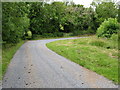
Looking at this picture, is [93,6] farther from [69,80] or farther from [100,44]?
[69,80]

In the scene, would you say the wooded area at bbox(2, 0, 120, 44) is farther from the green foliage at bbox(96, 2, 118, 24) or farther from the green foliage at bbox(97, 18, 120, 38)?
the green foliage at bbox(97, 18, 120, 38)

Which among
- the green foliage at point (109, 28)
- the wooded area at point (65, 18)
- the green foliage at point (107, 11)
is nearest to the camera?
the green foliage at point (109, 28)

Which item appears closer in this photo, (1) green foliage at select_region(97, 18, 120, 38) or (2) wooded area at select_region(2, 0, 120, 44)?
(1) green foliage at select_region(97, 18, 120, 38)

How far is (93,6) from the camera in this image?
139 ft

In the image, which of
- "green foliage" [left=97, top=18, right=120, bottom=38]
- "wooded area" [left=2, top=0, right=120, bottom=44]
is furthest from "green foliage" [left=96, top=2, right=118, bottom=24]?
"green foliage" [left=97, top=18, right=120, bottom=38]

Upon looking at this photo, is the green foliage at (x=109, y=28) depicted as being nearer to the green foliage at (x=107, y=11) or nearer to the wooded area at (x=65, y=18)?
the wooded area at (x=65, y=18)

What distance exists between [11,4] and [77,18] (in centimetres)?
2934

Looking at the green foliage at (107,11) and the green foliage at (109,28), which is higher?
the green foliage at (107,11)

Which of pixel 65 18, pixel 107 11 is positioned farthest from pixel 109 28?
pixel 65 18

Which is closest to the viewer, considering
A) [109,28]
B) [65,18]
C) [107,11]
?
[109,28]

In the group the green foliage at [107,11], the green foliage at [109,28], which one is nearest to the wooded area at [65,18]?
the green foliage at [107,11]

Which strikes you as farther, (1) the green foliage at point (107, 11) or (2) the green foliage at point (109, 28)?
(1) the green foliage at point (107, 11)

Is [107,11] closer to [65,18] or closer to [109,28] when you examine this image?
[65,18]

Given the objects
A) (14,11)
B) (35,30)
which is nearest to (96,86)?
(14,11)
